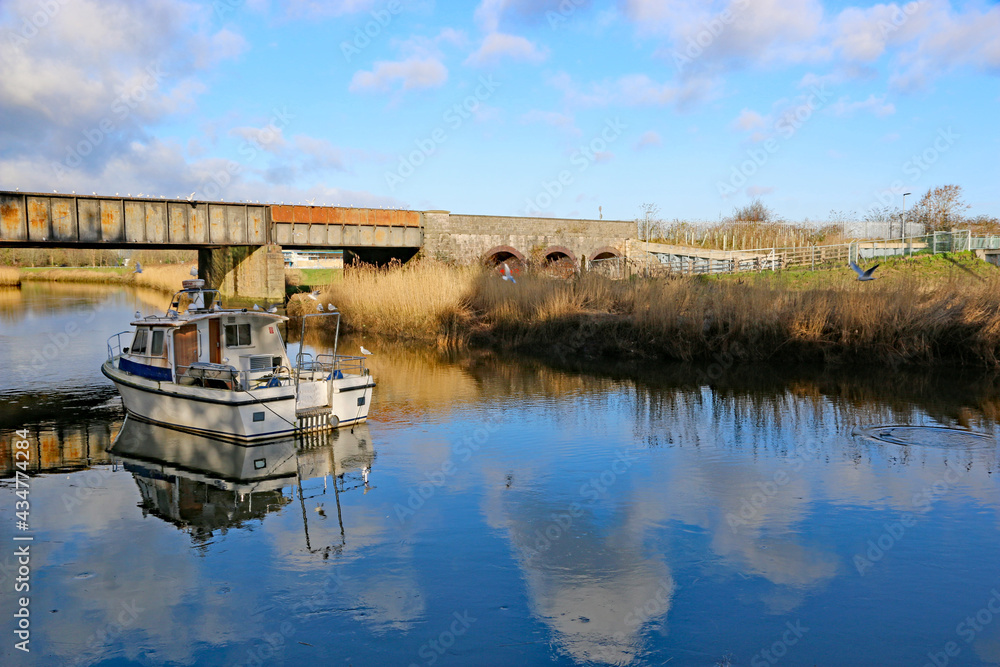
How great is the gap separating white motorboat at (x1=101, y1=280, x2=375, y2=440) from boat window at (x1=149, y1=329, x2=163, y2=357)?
0.06 feet

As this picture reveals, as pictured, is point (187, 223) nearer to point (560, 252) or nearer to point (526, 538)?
point (560, 252)

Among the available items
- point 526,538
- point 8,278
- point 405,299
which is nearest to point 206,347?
point 526,538

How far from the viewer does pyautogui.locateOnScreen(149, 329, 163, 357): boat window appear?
13.7 meters

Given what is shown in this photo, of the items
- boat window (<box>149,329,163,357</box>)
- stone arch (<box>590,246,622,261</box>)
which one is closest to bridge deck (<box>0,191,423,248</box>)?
stone arch (<box>590,246,622,261</box>)

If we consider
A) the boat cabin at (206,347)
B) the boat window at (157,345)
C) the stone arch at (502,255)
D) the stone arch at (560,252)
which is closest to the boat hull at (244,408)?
the boat cabin at (206,347)

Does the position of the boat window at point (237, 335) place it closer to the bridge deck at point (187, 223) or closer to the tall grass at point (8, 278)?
the bridge deck at point (187, 223)

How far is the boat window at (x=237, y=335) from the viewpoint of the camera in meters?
13.9

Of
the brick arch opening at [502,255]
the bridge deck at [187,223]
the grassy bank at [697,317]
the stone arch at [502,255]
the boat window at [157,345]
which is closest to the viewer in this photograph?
the boat window at [157,345]

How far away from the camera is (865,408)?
1436cm

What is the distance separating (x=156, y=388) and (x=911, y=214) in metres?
61.8

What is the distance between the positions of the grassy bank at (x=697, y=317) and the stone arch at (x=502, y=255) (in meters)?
16.8

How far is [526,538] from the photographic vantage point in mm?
8016

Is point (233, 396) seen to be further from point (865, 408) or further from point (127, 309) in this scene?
point (127, 309)

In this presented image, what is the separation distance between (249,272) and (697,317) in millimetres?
26436
